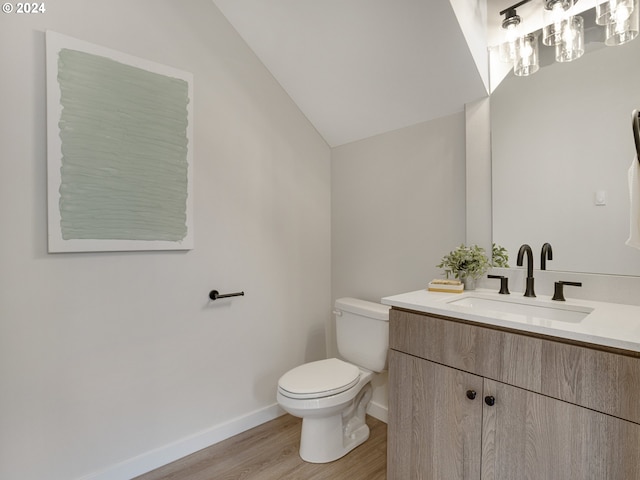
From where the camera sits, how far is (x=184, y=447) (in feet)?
5.99

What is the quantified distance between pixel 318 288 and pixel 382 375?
734 millimetres

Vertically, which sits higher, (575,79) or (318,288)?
(575,79)

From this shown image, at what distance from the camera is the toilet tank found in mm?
1872

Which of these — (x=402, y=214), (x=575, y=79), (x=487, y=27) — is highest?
(x=487, y=27)

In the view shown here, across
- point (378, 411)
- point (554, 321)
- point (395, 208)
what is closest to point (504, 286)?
point (554, 321)

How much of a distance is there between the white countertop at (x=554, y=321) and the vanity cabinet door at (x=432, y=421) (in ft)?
0.71

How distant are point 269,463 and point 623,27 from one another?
248 centimetres

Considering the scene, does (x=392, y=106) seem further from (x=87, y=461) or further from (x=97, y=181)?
(x=87, y=461)

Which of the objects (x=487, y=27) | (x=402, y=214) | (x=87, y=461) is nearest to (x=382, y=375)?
(x=402, y=214)

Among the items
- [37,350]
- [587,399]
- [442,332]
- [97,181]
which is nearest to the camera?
[587,399]

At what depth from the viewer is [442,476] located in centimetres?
127

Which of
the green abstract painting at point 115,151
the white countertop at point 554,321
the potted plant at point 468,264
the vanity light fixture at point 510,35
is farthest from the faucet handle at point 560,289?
the green abstract painting at point 115,151

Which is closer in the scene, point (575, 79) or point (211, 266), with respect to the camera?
point (575, 79)

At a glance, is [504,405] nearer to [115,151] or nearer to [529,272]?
[529,272]
